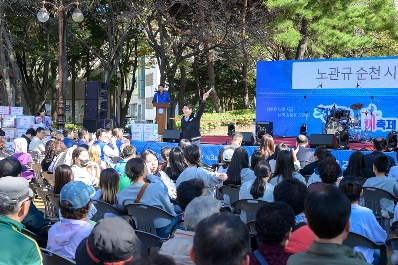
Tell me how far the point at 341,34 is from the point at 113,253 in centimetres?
1787

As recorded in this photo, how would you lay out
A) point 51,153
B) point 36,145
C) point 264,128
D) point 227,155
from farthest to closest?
point 264,128 → point 36,145 → point 51,153 → point 227,155

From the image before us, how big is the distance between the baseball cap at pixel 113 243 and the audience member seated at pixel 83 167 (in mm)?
3800

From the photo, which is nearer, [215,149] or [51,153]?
[51,153]

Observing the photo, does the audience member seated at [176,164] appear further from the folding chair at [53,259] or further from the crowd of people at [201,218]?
the folding chair at [53,259]

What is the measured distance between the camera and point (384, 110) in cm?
1535

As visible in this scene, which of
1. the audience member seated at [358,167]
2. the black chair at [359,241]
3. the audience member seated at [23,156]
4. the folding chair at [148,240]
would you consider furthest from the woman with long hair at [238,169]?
the audience member seated at [23,156]

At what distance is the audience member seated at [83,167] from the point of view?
6.14 metres

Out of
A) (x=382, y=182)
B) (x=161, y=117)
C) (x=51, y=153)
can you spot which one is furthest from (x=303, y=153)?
(x=161, y=117)

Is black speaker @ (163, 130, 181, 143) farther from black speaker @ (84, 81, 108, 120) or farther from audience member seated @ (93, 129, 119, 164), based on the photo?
black speaker @ (84, 81, 108, 120)

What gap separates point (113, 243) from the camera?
7.59 feet

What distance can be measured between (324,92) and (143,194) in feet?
41.4

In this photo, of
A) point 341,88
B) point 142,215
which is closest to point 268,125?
point 341,88

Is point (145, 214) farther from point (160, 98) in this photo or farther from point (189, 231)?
point (160, 98)

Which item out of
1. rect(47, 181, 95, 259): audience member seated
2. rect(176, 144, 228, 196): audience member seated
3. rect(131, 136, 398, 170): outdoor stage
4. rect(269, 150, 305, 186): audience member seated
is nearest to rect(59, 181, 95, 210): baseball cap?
rect(47, 181, 95, 259): audience member seated
